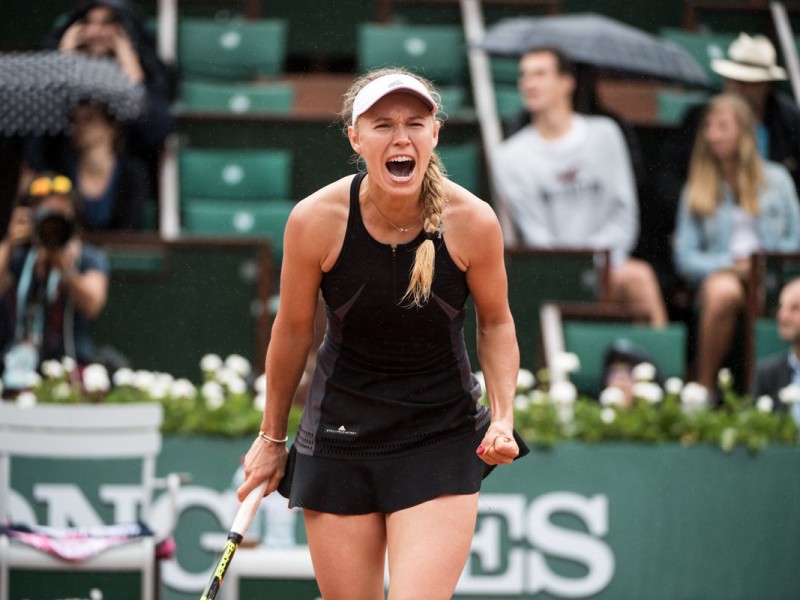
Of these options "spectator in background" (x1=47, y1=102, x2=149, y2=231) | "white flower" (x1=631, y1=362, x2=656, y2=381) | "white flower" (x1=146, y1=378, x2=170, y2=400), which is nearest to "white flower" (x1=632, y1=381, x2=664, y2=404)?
"white flower" (x1=631, y1=362, x2=656, y2=381)

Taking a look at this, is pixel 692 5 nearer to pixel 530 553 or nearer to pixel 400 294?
pixel 530 553

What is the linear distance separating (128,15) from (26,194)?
1918 millimetres

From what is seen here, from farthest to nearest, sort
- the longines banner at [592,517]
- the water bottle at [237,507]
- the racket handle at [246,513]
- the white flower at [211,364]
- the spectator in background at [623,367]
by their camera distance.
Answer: the spectator in background at [623,367] → the white flower at [211,364] → the longines banner at [592,517] → the water bottle at [237,507] → the racket handle at [246,513]

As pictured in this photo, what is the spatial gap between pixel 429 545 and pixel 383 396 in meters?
0.37

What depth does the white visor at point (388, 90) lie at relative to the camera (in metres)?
3.36

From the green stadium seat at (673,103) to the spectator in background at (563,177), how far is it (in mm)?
1216

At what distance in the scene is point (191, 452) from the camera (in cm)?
634

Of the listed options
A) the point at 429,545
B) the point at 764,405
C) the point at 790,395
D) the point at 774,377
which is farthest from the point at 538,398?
the point at 429,545

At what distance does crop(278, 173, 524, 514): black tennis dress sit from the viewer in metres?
3.48

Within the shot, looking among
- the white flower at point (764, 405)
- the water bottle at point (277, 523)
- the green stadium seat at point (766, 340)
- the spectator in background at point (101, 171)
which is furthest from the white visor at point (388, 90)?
the spectator in background at point (101, 171)

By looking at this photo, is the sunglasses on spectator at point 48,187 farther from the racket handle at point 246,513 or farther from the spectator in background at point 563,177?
the racket handle at point 246,513

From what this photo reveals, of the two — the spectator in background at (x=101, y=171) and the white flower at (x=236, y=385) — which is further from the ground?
the spectator in background at (x=101, y=171)

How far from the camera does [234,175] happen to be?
8500mm

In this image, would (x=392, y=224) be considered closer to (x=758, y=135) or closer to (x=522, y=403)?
(x=522, y=403)
